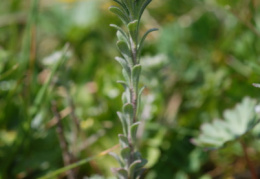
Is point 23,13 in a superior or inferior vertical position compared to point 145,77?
superior

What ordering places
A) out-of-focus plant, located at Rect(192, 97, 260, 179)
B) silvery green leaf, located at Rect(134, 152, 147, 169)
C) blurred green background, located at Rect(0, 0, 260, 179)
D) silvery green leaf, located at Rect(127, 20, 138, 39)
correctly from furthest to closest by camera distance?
blurred green background, located at Rect(0, 0, 260, 179), out-of-focus plant, located at Rect(192, 97, 260, 179), silvery green leaf, located at Rect(134, 152, 147, 169), silvery green leaf, located at Rect(127, 20, 138, 39)

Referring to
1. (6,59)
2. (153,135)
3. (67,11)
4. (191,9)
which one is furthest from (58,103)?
(191,9)

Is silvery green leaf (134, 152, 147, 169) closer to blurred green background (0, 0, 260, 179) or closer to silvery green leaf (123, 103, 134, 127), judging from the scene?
silvery green leaf (123, 103, 134, 127)

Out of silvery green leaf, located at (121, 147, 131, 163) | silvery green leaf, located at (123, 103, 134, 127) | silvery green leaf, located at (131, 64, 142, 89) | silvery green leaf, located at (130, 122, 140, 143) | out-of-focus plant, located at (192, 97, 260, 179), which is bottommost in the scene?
out-of-focus plant, located at (192, 97, 260, 179)

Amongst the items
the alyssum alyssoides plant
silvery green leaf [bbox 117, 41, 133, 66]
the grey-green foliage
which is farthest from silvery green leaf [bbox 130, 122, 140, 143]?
the grey-green foliage

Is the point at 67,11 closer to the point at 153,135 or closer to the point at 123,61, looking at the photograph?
the point at 153,135

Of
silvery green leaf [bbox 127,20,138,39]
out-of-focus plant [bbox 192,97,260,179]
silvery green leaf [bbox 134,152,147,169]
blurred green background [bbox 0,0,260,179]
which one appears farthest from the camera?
blurred green background [bbox 0,0,260,179]

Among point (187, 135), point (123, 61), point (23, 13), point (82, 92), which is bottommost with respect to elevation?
point (187, 135)
